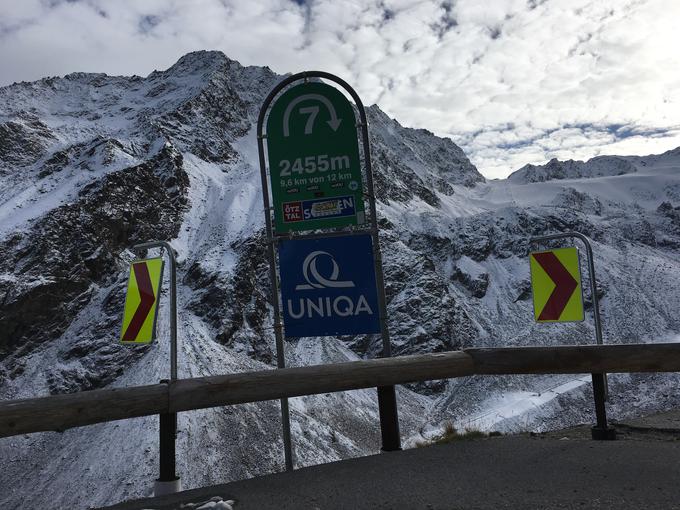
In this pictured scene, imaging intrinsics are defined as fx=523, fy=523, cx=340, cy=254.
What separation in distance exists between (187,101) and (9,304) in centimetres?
7679

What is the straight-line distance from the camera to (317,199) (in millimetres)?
5859

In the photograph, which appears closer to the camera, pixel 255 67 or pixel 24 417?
pixel 24 417

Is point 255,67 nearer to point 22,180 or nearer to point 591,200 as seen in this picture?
point 22,180

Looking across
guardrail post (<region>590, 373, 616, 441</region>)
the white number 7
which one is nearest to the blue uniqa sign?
the white number 7

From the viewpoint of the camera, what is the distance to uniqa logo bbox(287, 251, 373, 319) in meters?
5.70

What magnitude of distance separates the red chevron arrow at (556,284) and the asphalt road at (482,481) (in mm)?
3242

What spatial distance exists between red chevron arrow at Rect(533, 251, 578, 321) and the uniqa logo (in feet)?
13.8

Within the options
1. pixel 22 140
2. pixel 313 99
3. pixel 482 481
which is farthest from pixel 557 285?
pixel 22 140

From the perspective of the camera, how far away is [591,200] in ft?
646

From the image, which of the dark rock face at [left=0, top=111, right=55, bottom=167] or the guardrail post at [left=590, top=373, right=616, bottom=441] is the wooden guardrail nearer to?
the guardrail post at [left=590, top=373, right=616, bottom=441]

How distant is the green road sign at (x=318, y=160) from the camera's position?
5.84 meters

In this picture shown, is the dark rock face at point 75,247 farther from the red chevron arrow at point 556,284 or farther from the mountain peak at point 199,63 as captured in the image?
the red chevron arrow at point 556,284

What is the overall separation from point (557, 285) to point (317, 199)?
15.5 feet

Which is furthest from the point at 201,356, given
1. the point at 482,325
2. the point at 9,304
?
the point at 482,325
